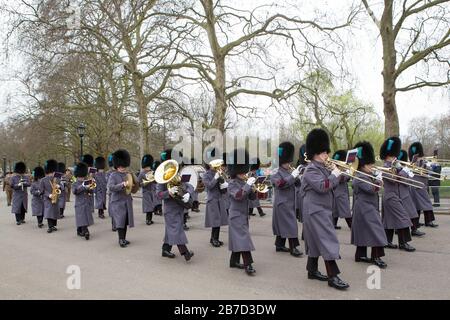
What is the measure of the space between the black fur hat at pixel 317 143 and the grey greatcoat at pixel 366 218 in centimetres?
122

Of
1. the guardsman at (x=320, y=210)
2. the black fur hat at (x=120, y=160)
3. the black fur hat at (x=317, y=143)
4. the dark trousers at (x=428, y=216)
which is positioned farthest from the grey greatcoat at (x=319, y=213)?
the dark trousers at (x=428, y=216)

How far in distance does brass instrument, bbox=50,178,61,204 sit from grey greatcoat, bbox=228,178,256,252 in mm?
6403

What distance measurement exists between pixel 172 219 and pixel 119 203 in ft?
6.59

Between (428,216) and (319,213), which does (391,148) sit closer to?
(428,216)

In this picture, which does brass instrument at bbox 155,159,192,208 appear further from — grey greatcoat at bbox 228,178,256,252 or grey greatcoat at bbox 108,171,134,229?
grey greatcoat at bbox 108,171,134,229

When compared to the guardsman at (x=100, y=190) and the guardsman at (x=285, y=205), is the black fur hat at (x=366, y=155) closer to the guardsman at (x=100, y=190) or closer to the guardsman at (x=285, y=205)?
the guardsman at (x=285, y=205)

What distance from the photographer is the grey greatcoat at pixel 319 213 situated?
565 cm

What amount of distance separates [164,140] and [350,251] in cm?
2786

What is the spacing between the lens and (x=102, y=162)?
15.5 meters

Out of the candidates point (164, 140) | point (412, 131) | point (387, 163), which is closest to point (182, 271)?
point (387, 163)

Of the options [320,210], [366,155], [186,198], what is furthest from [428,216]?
[186,198]

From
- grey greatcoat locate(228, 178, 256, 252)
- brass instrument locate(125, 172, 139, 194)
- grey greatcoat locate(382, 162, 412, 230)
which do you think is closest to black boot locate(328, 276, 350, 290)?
grey greatcoat locate(228, 178, 256, 252)

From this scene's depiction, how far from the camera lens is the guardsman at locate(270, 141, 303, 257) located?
7.54 m
